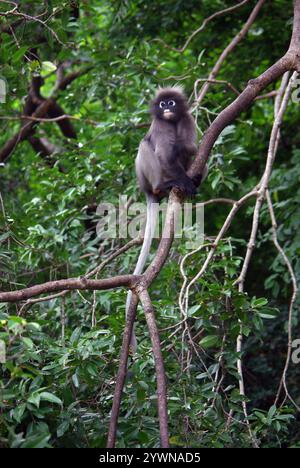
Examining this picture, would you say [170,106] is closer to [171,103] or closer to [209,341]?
[171,103]

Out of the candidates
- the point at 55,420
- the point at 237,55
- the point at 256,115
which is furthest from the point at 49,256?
the point at 256,115

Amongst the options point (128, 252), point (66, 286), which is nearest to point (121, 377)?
point (66, 286)

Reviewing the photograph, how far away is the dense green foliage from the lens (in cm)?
368

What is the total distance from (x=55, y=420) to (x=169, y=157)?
2377 millimetres

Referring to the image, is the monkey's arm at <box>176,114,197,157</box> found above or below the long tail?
above

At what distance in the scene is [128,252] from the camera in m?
5.59

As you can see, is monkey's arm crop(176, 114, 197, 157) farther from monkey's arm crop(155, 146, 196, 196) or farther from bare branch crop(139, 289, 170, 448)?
bare branch crop(139, 289, 170, 448)

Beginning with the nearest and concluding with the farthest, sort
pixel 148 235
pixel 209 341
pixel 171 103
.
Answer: pixel 209 341
pixel 148 235
pixel 171 103

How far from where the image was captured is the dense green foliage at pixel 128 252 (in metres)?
3.68

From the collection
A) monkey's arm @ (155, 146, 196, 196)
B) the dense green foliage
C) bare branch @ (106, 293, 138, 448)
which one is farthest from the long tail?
bare branch @ (106, 293, 138, 448)

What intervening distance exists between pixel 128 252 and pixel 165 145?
0.87m

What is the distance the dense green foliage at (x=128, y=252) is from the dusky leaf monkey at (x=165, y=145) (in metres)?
0.33

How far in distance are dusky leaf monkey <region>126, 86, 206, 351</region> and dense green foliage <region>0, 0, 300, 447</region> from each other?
0.33 metres
